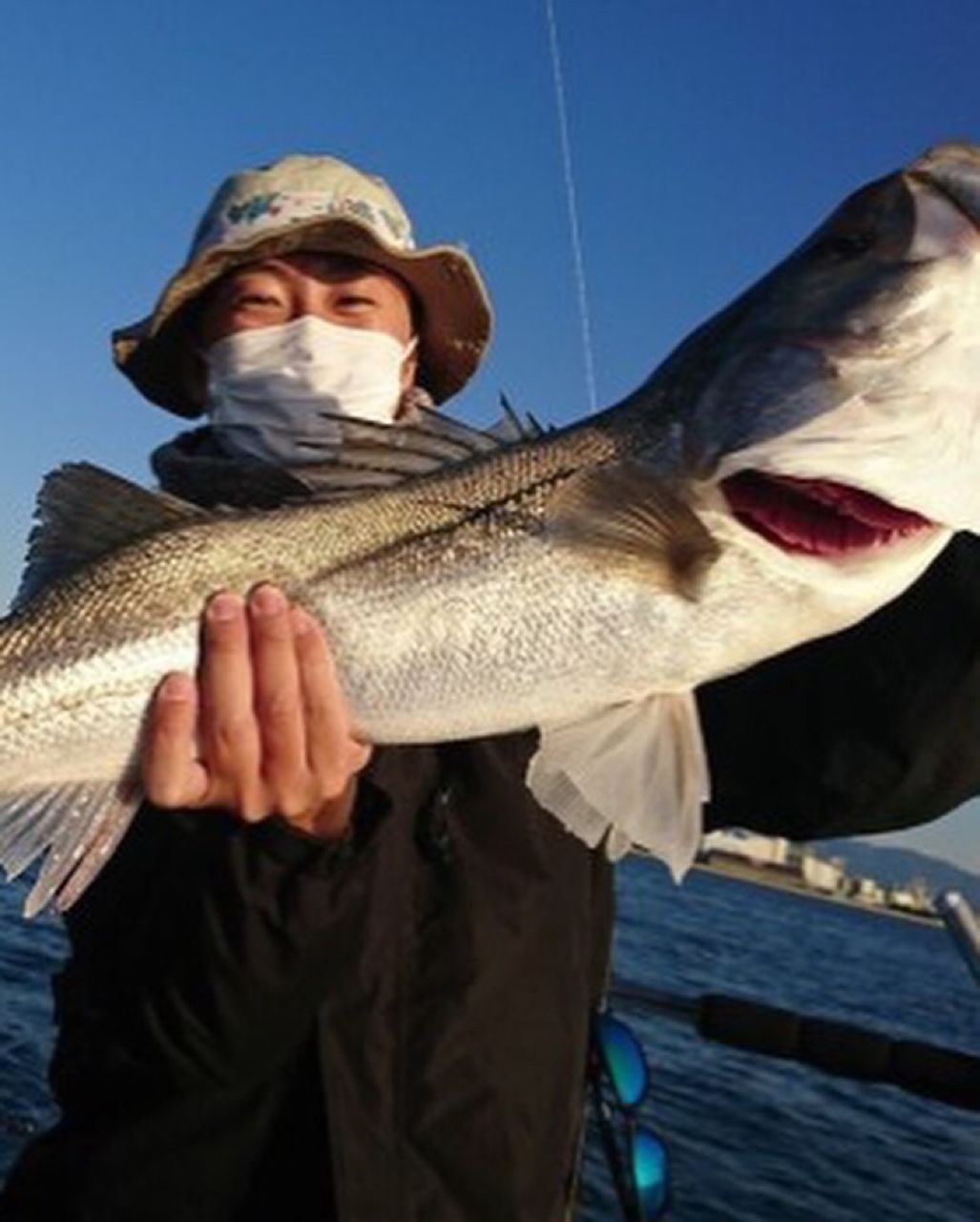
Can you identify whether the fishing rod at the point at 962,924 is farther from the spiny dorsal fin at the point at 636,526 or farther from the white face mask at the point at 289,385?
the white face mask at the point at 289,385

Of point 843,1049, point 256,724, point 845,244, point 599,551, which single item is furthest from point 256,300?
point 843,1049

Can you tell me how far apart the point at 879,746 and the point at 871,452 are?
3.71 ft

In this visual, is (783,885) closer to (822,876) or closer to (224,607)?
(822,876)

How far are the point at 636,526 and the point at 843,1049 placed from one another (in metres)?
2.50

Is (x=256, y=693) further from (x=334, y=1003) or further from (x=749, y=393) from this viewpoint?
(x=749, y=393)

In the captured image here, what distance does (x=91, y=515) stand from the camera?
364cm

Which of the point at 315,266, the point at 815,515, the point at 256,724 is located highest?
the point at 315,266

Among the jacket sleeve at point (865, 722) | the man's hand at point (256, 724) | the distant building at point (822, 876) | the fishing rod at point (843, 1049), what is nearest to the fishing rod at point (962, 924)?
the fishing rod at point (843, 1049)

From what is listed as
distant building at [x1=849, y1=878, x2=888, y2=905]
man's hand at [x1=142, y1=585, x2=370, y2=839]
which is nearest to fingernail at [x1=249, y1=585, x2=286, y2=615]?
man's hand at [x1=142, y1=585, x2=370, y2=839]

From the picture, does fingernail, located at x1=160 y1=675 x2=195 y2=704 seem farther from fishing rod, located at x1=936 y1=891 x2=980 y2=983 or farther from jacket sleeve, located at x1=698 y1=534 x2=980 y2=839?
fishing rod, located at x1=936 y1=891 x2=980 y2=983

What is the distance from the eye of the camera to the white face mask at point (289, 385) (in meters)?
4.47

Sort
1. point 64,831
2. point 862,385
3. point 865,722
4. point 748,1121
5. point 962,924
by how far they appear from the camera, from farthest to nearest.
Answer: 1. point 748,1121
2. point 962,924
3. point 865,722
4. point 64,831
5. point 862,385

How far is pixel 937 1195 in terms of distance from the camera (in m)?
16.7

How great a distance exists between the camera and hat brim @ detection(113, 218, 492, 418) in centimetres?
456
